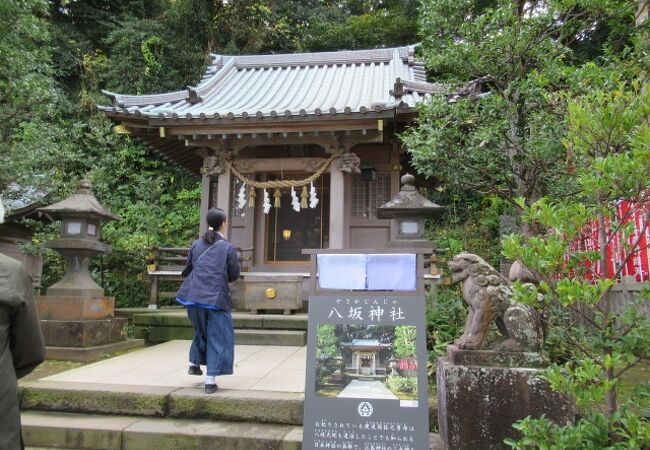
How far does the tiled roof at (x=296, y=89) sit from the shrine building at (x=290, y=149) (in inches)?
1.2

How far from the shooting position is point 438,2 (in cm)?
463

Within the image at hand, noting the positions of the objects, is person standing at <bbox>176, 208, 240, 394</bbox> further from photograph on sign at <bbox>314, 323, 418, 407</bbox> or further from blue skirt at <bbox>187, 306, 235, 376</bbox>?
photograph on sign at <bbox>314, 323, 418, 407</bbox>

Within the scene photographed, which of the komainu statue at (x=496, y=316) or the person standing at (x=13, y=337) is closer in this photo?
the person standing at (x=13, y=337)

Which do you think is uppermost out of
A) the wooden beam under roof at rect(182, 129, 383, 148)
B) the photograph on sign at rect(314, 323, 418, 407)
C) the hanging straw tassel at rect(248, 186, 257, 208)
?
the wooden beam under roof at rect(182, 129, 383, 148)

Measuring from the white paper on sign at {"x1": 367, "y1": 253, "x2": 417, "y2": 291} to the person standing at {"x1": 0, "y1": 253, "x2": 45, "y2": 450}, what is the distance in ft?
6.10

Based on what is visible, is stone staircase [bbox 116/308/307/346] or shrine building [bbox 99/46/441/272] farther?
shrine building [bbox 99/46/441/272]

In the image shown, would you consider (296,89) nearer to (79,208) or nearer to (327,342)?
(79,208)

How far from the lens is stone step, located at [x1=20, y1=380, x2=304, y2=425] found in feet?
12.0

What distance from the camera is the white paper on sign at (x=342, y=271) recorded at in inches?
114

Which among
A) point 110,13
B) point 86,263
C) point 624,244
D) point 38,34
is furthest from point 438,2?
point 110,13

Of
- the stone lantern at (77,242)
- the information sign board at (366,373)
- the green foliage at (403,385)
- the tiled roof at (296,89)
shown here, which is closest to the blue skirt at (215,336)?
the information sign board at (366,373)

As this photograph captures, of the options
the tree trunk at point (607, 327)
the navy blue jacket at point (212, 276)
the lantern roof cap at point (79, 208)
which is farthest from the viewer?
the lantern roof cap at point (79, 208)

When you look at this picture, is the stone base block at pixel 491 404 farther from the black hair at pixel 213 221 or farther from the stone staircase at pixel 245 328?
the stone staircase at pixel 245 328

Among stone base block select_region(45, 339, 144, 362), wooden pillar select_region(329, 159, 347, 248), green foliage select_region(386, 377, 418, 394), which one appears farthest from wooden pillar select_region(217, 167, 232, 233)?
green foliage select_region(386, 377, 418, 394)
